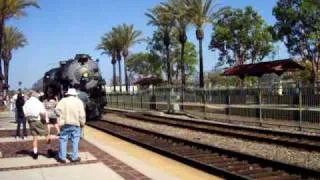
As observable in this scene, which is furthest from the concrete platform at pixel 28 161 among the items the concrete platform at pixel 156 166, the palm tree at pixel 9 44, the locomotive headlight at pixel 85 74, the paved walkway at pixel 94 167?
the palm tree at pixel 9 44

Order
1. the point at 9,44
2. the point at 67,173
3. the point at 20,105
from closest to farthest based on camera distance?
the point at 67,173
the point at 20,105
the point at 9,44

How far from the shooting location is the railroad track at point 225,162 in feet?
37.4

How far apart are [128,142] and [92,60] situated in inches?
477

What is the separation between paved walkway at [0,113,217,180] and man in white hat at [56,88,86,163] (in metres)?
0.32

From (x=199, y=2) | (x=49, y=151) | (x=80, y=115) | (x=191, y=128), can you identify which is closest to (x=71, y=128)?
(x=80, y=115)

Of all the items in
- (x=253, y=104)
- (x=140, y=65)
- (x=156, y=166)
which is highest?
(x=140, y=65)

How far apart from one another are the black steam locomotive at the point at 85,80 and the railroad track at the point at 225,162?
11.6 m

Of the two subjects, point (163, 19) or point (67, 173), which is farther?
point (163, 19)

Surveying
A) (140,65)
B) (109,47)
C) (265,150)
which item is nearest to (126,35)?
(109,47)

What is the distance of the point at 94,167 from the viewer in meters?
12.6

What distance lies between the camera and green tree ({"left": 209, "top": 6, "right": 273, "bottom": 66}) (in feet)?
217

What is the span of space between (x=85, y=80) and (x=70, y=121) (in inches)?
687

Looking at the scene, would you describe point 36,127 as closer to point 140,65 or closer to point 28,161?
point 28,161

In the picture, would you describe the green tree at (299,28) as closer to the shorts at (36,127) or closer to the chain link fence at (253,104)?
the chain link fence at (253,104)
